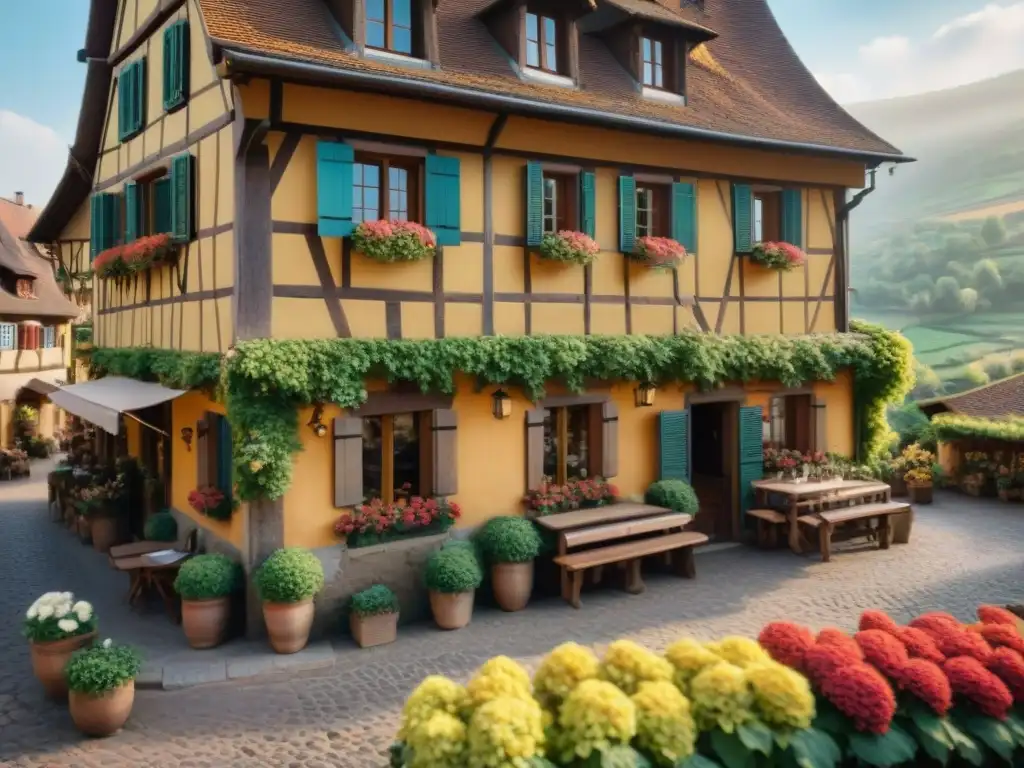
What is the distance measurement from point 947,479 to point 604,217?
36.6 feet

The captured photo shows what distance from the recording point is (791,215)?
13.4m

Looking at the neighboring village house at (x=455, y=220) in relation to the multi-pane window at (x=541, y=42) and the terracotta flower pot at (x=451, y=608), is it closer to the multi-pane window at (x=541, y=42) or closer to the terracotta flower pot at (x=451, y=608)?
the multi-pane window at (x=541, y=42)

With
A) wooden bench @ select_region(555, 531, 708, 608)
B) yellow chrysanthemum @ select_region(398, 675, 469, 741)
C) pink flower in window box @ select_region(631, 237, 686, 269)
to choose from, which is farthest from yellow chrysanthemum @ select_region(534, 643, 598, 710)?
pink flower in window box @ select_region(631, 237, 686, 269)

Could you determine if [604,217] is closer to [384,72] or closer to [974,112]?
[384,72]

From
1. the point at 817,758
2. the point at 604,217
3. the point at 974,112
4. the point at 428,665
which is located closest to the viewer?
the point at 817,758

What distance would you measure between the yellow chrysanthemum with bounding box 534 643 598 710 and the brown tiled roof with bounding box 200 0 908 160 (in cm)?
638

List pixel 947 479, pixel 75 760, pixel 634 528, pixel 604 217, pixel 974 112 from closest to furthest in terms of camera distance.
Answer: pixel 75 760 → pixel 634 528 → pixel 604 217 → pixel 947 479 → pixel 974 112

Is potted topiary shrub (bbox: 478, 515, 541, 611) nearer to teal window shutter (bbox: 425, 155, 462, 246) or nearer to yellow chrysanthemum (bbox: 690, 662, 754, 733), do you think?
teal window shutter (bbox: 425, 155, 462, 246)

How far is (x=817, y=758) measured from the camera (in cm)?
502

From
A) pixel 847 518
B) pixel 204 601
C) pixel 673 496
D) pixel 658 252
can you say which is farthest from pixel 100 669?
pixel 847 518

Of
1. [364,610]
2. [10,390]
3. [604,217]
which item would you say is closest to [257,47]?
[604,217]

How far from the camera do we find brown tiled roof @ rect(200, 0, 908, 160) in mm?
9234

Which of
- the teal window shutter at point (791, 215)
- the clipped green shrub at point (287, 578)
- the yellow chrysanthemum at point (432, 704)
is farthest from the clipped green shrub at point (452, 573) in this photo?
the teal window shutter at point (791, 215)

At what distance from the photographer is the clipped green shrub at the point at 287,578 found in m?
8.50
